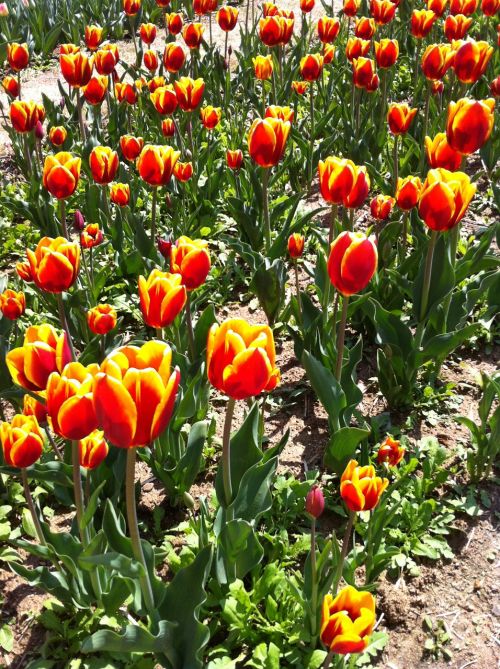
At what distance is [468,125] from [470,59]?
3.41ft

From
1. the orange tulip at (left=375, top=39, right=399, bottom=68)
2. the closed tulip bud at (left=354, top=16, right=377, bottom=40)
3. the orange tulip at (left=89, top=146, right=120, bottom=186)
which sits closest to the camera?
the orange tulip at (left=89, top=146, right=120, bottom=186)

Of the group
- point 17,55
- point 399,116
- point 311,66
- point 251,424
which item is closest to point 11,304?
point 251,424

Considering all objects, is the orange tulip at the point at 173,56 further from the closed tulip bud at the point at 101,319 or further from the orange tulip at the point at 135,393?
the orange tulip at the point at 135,393

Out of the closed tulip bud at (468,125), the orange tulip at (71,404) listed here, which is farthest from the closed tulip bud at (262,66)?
the orange tulip at (71,404)

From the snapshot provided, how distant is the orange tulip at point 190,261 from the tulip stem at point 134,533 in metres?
0.85

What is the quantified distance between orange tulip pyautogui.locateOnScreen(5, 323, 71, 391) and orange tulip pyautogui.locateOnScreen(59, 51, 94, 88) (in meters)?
2.54

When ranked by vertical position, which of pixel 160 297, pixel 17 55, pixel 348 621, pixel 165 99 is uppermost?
pixel 17 55

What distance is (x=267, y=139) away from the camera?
119 inches

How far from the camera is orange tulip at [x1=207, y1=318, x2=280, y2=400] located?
5.47 ft

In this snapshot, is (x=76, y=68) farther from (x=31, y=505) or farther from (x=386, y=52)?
(x=31, y=505)

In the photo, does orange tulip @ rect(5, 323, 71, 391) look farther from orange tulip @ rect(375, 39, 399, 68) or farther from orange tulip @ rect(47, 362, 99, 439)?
orange tulip @ rect(375, 39, 399, 68)

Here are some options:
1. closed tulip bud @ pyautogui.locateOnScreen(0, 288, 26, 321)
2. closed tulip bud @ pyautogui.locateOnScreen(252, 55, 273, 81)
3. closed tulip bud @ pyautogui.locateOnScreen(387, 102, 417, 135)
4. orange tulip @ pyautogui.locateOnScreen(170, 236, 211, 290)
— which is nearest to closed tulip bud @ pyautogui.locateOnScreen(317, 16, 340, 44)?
closed tulip bud @ pyautogui.locateOnScreen(252, 55, 273, 81)

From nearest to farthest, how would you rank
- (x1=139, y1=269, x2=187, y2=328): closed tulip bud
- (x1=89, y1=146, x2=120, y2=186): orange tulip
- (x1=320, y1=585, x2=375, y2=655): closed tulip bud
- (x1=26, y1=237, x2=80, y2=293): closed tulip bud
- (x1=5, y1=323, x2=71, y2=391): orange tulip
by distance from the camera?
(x1=320, y1=585, x2=375, y2=655): closed tulip bud < (x1=5, y1=323, x2=71, y2=391): orange tulip < (x1=139, y1=269, x2=187, y2=328): closed tulip bud < (x1=26, y1=237, x2=80, y2=293): closed tulip bud < (x1=89, y1=146, x2=120, y2=186): orange tulip

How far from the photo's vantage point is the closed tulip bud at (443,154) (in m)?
2.83
